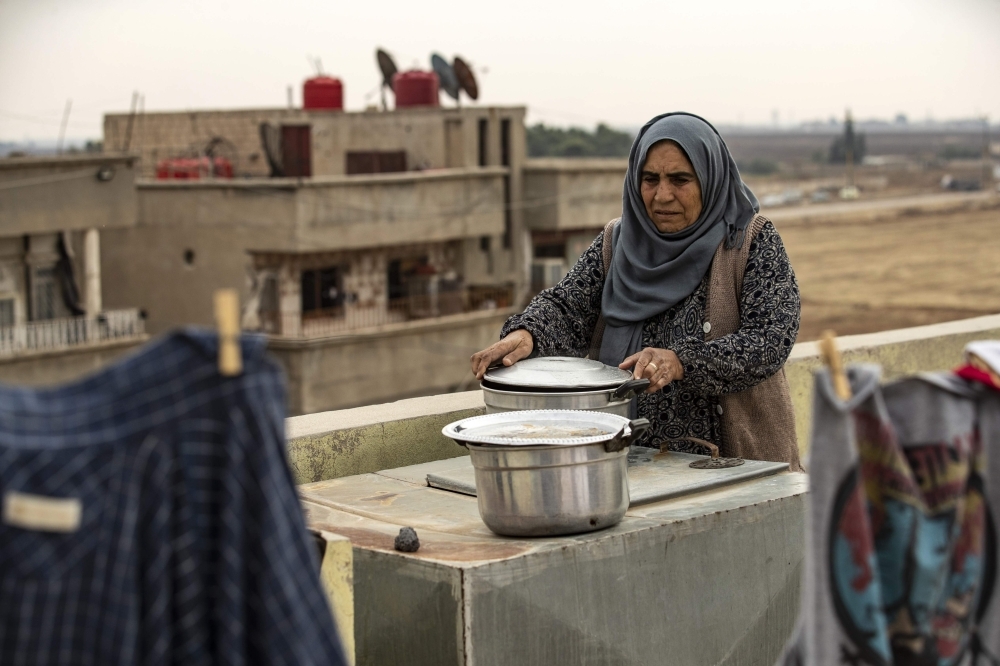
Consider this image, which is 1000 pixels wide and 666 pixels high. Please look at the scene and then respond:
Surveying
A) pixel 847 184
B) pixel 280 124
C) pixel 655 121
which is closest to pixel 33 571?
pixel 655 121

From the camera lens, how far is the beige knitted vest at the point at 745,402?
11.5ft

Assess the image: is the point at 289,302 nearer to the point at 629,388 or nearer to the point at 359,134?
the point at 359,134

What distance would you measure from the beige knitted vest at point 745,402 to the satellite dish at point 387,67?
97.9ft

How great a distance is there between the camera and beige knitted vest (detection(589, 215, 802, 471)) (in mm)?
3518

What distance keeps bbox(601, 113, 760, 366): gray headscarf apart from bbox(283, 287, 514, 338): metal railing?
25592 millimetres

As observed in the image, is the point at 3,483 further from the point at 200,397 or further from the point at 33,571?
the point at 200,397

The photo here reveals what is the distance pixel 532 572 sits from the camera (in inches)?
112

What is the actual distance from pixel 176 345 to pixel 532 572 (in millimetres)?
1371

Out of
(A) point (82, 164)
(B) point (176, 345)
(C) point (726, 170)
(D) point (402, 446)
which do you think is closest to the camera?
(B) point (176, 345)

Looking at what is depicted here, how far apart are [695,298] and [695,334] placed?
97mm

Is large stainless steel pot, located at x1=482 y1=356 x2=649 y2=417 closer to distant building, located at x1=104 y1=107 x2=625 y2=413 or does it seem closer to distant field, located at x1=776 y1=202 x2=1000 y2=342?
distant building, located at x1=104 y1=107 x2=625 y2=413

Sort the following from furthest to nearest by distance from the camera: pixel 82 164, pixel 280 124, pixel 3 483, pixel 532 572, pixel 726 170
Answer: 1. pixel 280 124
2. pixel 82 164
3. pixel 726 170
4. pixel 532 572
5. pixel 3 483

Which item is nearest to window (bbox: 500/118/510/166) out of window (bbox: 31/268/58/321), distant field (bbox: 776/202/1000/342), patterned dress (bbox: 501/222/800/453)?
distant field (bbox: 776/202/1000/342)

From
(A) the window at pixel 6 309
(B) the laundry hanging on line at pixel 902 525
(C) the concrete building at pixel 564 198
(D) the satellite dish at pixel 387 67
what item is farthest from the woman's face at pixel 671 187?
(D) the satellite dish at pixel 387 67
